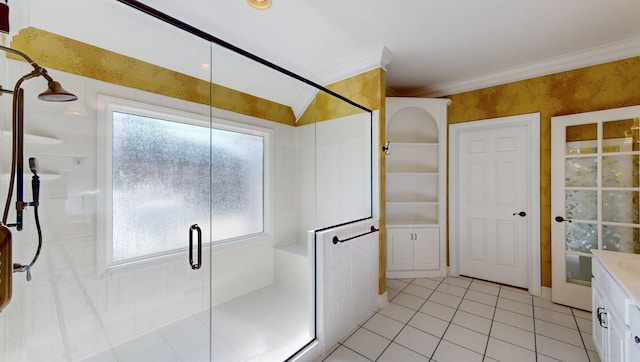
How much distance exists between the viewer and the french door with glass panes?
2.25 m

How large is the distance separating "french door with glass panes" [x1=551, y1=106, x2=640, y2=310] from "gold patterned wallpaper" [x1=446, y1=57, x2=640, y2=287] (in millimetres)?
105

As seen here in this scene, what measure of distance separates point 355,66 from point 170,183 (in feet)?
6.80

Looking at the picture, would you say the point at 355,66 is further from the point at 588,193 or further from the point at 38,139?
the point at 588,193

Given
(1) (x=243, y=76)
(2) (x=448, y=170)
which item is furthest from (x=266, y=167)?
(2) (x=448, y=170)

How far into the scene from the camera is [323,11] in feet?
6.02

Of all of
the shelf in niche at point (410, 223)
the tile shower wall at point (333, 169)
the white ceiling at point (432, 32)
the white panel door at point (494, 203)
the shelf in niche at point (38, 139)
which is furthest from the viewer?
the shelf in niche at point (410, 223)

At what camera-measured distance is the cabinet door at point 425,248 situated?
10.4 feet

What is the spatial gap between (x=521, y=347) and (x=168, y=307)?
2.67m

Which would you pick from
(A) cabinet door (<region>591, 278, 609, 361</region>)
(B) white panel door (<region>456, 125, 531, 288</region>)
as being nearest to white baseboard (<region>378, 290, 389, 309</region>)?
(B) white panel door (<region>456, 125, 531, 288</region>)

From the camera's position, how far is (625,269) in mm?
1455

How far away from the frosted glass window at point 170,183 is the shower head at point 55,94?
0.22 meters

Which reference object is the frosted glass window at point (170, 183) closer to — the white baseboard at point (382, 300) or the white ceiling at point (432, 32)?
the white ceiling at point (432, 32)

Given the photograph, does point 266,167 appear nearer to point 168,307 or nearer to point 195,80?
point 195,80

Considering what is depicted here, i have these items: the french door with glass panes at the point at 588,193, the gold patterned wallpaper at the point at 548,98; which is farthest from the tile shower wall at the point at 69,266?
the french door with glass panes at the point at 588,193
